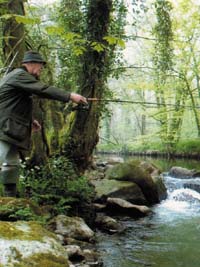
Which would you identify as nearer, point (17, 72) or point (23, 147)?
point (17, 72)

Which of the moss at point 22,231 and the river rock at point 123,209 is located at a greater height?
the moss at point 22,231

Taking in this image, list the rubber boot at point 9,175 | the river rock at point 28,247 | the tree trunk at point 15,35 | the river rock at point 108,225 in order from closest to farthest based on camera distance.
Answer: the river rock at point 28,247 < the rubber boot at point 9,175 < the tree trunk at point 15,35 < the river rock at point 108,225

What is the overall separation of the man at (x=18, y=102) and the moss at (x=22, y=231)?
1072 millimetres

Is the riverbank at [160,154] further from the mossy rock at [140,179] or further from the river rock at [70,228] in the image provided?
the river rock at [70,228]

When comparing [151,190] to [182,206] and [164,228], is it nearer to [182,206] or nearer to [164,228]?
[182,206]

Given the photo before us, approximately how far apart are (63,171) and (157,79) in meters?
17.6

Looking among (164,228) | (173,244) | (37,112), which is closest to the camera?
(173,244)

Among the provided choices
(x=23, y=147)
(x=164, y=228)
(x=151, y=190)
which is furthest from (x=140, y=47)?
(x=23, y=147)

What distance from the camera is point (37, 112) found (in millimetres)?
6613

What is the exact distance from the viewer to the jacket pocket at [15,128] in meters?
3.97

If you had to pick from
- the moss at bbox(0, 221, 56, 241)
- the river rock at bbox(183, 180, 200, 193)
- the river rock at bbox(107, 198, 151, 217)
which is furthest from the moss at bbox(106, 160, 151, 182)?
the moss at bbox(0, 221, 56, 241)

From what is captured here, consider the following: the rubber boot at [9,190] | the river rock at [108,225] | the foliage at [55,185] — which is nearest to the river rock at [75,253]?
the rubber boot at [9,190]

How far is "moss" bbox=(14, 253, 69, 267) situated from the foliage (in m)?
2.92

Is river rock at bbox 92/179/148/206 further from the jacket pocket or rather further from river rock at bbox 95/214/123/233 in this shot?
the jacket pocket
